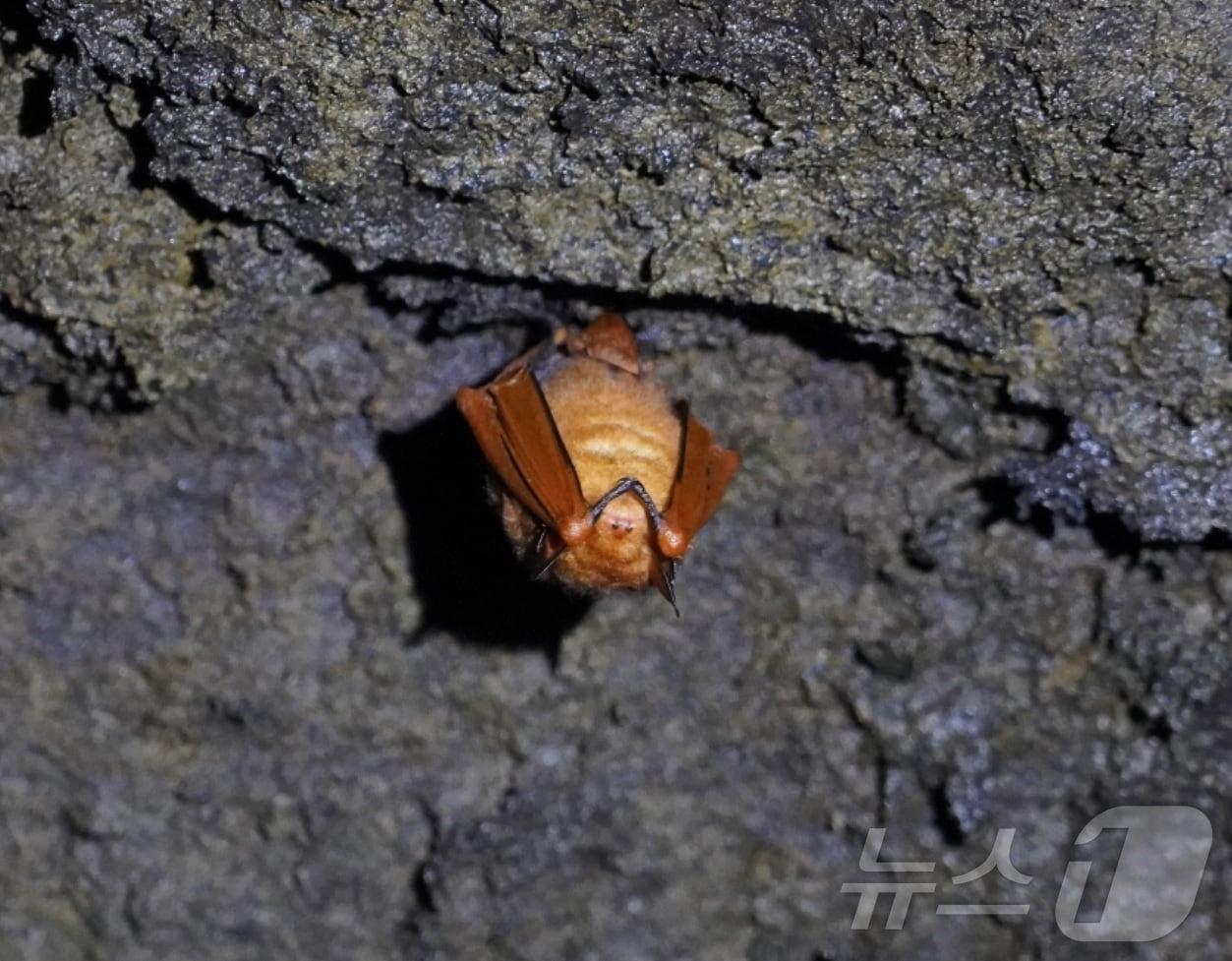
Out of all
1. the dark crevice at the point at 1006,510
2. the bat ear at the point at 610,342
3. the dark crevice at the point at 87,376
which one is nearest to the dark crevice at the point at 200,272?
the dark crevice at the point at 87,376

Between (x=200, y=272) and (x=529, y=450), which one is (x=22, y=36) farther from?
(x=529, y=450)

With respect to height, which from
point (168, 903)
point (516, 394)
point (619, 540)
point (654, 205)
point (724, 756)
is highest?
point (654, 205)

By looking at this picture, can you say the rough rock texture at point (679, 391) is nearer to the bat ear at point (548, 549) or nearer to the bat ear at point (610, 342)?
the bat ear at point (610, 342)

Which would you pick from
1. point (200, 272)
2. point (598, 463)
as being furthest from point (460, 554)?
point (200, 272)

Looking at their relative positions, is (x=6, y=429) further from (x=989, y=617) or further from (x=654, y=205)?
(x=989, y=617)

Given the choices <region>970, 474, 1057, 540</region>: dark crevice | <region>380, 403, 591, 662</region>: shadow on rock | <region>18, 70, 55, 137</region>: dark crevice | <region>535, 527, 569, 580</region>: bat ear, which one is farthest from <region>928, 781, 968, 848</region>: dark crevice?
<region>18, 70, 55, 137</region>: dark crevice

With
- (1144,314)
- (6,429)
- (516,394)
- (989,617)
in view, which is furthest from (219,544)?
(1144,314)
